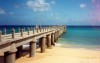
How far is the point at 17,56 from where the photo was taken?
2666 cm

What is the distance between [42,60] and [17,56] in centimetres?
442

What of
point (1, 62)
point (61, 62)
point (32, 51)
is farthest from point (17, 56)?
point (61, 62)

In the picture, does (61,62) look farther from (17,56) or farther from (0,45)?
(0,45)

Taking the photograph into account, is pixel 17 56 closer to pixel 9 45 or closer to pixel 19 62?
pixel 19 62

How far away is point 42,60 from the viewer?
938 inches

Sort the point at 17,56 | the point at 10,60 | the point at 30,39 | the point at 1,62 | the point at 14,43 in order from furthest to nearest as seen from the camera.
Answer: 1. the point at 17,56
2. the point at 30,39
3. the point at 1,62
4. the point at 14,43
5. the point at 10,60

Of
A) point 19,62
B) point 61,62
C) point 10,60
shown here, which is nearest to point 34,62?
point 19,62

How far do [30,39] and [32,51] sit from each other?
195 cm

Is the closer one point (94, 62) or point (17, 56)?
point (94, 62)

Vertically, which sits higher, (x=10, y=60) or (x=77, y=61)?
(x=10, y=60)

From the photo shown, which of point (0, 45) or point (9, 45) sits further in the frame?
point (9, 45)

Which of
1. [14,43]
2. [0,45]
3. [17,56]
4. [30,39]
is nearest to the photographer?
[0,45]

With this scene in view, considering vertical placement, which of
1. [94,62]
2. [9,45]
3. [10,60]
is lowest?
[94,62]

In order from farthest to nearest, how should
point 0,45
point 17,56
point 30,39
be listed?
point 17,56, point 30,39, point 0,45
